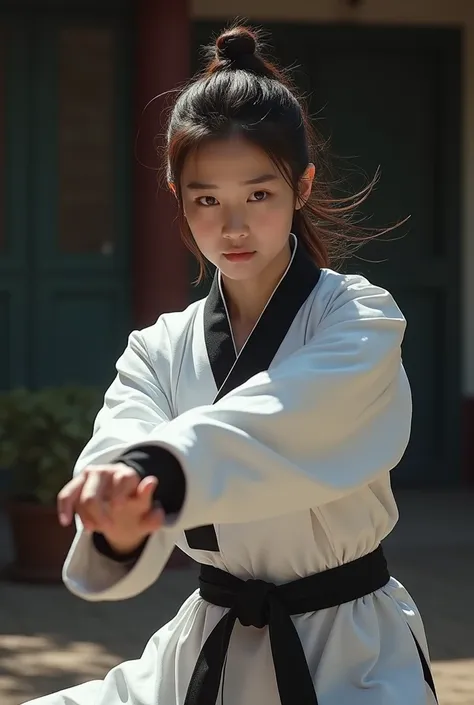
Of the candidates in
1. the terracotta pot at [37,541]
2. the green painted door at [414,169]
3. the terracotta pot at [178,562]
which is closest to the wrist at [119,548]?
the terracotta pot at [37,541]

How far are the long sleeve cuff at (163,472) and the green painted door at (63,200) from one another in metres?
5.91

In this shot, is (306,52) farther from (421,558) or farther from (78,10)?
(421,558)

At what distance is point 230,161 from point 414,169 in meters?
6.09

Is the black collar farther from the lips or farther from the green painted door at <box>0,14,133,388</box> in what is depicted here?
the green painted door at <box>0,14,133,388</box>

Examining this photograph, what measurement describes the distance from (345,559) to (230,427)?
467 mm

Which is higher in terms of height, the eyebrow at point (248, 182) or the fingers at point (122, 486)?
the eyebrow at point (248, 182)

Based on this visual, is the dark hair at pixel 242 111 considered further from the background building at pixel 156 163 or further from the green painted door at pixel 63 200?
the green painted door at pixel 63 200

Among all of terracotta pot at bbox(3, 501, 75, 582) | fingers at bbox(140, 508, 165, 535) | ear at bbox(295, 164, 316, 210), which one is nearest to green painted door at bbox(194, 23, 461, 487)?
terracotta pot at bbox(3, 501, 75, 582)

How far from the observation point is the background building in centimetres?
747

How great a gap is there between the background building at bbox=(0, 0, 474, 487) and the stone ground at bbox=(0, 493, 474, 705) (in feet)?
3.69

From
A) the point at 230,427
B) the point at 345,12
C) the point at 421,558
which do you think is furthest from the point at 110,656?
the point at 345,12

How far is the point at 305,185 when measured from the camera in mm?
2451

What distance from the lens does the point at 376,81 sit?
320 inches

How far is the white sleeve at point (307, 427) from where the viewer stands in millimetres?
1907
